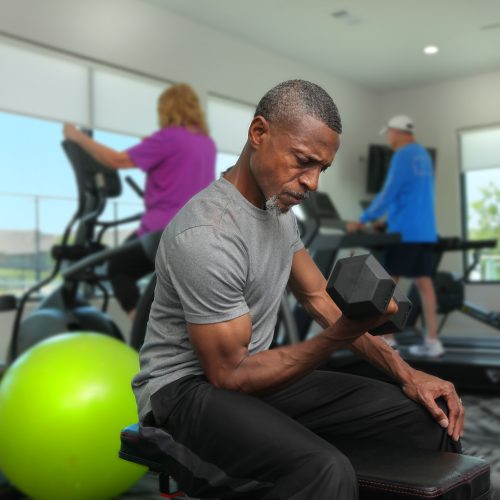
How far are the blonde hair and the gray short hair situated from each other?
1657mm

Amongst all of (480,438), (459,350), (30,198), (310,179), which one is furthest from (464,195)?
(310,179)

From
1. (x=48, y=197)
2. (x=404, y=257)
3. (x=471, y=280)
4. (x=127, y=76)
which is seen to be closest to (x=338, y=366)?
(x=404, y=257)

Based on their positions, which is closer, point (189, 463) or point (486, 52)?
point (189, 463)

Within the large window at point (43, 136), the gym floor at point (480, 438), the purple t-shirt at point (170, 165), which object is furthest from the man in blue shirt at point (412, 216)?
the large window at point (43, 136)

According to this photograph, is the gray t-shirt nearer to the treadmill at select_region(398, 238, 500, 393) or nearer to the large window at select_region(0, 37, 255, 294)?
the treadmill at select_region(398, 238, 500, 393)

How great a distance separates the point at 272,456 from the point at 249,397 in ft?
0.39

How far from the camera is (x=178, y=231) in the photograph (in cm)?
118

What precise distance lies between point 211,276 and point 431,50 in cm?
553

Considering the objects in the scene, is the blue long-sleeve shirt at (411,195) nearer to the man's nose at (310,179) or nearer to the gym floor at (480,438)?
the gym floor at (480,438)

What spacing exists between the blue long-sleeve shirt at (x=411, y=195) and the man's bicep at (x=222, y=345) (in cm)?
299

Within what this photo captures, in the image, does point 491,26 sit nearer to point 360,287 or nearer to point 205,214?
point 205,214

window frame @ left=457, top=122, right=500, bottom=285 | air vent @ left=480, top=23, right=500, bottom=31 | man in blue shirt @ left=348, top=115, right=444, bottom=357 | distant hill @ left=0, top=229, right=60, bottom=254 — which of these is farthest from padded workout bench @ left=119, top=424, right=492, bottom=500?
window frame @ left=457, top=122, right=500, bottom=285

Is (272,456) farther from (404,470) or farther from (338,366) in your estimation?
(338,366)

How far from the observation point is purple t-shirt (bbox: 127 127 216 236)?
2.79m
